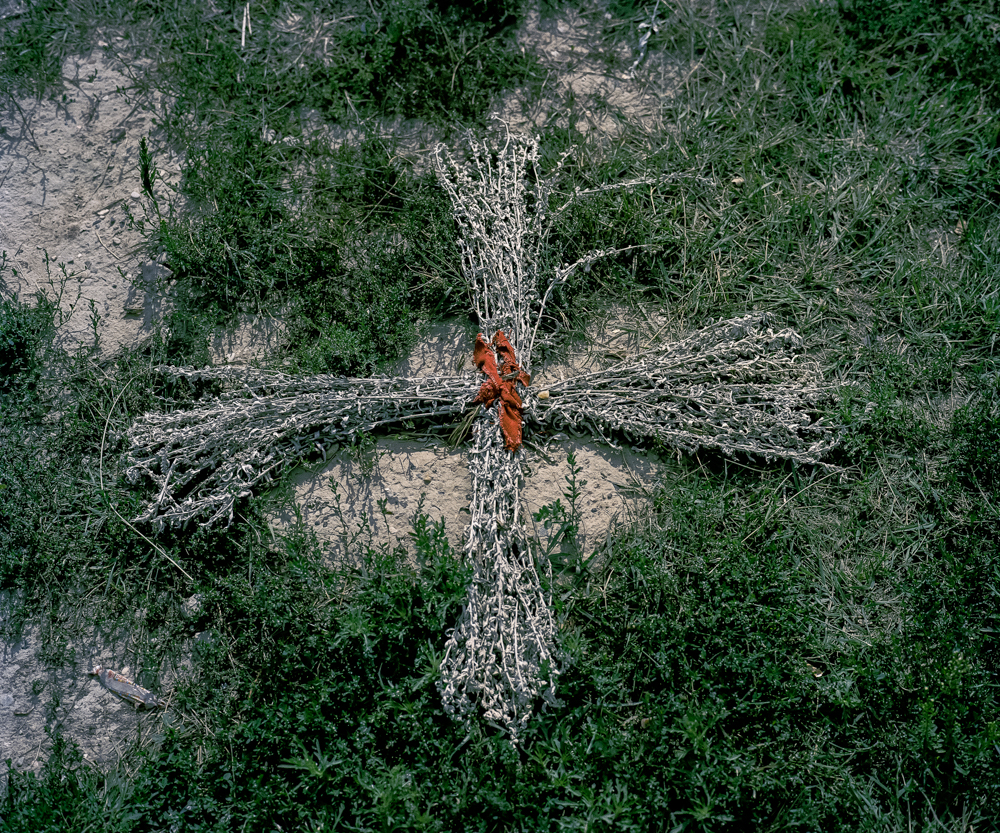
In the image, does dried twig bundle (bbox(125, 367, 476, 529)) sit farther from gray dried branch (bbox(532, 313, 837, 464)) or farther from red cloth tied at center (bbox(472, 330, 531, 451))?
gray dried branch (bbox(532, 313, 837, 464))

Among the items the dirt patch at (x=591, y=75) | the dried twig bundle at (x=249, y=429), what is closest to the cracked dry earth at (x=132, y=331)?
the dirt patch at (x=591, y=75)

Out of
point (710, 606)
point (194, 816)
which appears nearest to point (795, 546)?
point (710, 606)

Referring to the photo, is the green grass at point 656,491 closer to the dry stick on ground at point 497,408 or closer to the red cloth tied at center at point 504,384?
the dry stick on ground at point 497,408

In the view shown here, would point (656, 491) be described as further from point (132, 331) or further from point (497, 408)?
point (132, 331)

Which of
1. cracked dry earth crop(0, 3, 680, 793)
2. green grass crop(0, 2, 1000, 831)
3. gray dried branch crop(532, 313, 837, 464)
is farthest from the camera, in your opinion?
gray dried branch crop(532, 313, 837, 464)

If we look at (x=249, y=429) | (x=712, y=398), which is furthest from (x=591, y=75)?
(x=249, y=429)

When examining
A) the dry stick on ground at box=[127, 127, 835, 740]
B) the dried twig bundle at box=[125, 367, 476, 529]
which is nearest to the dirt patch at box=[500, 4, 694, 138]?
the dry stick on ground at box=[127, 127, 835, 740]
